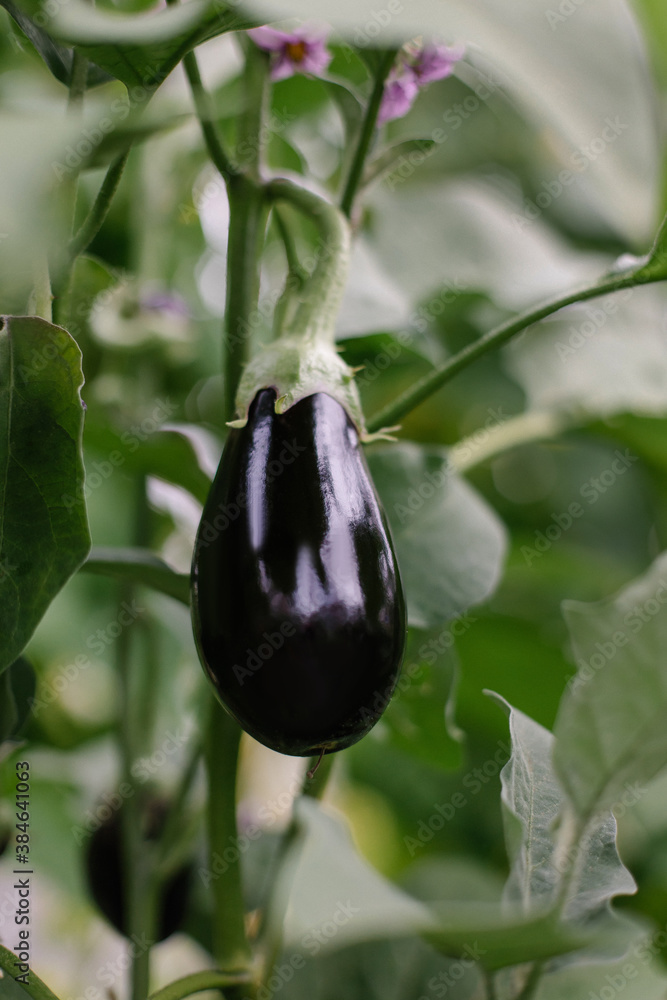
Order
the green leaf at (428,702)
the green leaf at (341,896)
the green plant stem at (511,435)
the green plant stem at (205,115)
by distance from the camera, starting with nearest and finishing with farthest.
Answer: the green leaf at (341,896), the green plant stem at (205,115), the green leaf at (428,702), the green plant stem at (511,435)

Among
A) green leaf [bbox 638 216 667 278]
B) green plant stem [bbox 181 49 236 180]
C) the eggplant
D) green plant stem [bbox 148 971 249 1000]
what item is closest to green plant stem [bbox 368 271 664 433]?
green leaf [bbox 638 216 667 278]

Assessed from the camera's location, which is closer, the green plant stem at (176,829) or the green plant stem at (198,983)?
the green plant stem at (198,983)

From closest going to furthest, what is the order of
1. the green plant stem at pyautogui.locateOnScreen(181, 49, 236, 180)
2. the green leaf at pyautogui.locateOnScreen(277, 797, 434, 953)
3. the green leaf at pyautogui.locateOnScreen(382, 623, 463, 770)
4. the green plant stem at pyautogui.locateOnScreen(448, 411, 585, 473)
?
the green leaf at pyautogui.locateOnScreen(277, 797, 434, 953) < the green plant stem at pyautogui.locateOnScreen(181, 49, 236, 180) < the green leaf at pyautogui.locateOnScreen(382, 623, 463, 770) < the green plant stem at pyautogui.locateOnScreen(448, 411, 585, 473)

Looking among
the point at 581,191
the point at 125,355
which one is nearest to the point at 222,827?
the point at 125,355

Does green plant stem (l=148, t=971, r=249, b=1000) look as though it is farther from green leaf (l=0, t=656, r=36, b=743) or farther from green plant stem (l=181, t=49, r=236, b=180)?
green plant stem (l=181, t=49, r=236, b=180)

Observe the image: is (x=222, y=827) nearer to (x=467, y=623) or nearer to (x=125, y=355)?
(x=467, y=623)

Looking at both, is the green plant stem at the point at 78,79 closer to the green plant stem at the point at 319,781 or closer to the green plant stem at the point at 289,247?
the green plant stem at the point at 289,247

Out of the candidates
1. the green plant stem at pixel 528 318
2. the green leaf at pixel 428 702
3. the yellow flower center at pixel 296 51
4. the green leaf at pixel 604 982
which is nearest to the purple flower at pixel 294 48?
the yellow flower center at pixel 296 51
